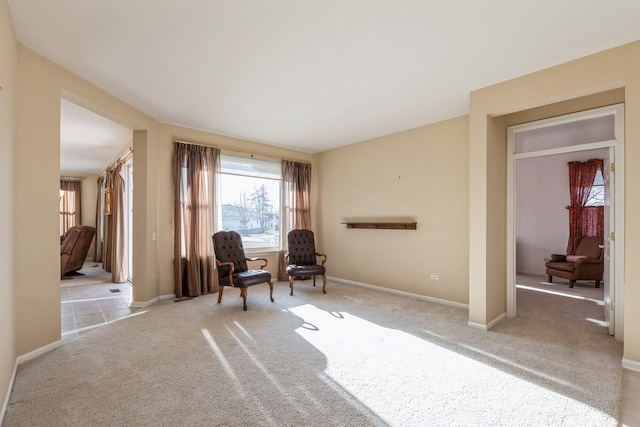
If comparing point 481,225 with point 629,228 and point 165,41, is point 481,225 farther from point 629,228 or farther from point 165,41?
point 165,41

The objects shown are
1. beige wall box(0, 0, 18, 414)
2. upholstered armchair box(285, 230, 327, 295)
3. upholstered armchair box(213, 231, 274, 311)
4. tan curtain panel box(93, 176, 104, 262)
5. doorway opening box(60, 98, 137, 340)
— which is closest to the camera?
beige wall box(0, 0, 18, 414)

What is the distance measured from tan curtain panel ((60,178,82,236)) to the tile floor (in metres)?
3.53

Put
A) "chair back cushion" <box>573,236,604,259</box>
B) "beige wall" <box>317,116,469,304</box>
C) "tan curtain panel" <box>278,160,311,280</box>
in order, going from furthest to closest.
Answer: "tan curtain panel" <box>278,160,311,280</box>
"chair back cushion" <box>573,236,604,259</box>
"beige wall" <box>317,116,469,304</box>

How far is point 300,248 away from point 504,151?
3504 mm

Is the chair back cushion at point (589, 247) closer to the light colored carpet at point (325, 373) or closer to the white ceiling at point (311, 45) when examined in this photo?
the light colored carpet at point (325, 373)

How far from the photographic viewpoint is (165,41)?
99.7 inches

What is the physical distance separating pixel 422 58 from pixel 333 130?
2352 mm

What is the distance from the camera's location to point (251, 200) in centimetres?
586

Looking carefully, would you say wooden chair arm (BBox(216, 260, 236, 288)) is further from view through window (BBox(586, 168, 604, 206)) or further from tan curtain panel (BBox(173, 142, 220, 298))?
view through window (BBox(586, 168, 604, 206))

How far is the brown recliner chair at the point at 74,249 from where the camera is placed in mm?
6602

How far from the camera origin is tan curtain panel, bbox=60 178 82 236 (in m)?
9.13

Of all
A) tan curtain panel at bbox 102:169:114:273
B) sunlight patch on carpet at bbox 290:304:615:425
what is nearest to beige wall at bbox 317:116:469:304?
sunlight patch on carpet at bbox 290:304:615:425

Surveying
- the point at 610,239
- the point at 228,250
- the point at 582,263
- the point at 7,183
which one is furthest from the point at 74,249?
the point at 582,263

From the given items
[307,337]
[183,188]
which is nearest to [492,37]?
[307,337]
